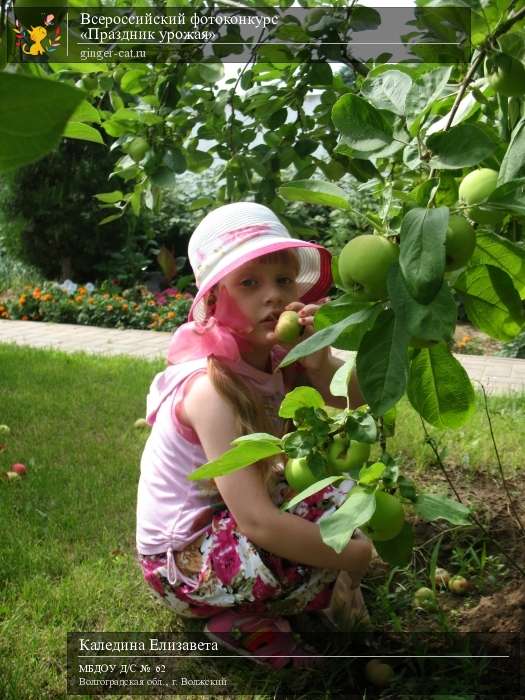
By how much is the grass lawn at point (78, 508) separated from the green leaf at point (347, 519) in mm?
965

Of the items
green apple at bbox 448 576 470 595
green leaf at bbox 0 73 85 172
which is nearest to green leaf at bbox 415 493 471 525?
green leaf at bbox 0 73 85 172

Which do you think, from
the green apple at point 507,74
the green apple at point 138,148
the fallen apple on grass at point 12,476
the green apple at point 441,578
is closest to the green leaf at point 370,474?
the green apple at point 507,74

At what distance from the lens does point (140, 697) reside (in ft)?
5.24

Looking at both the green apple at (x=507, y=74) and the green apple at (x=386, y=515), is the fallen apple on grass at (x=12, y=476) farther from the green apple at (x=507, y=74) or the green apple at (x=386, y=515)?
the green apple at (x=507, y=74)

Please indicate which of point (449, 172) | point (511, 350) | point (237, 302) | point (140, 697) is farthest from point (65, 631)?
point (511, 350)

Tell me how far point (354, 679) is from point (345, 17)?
4.83 ft

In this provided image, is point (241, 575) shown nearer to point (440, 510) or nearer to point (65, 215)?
point (440, 510)

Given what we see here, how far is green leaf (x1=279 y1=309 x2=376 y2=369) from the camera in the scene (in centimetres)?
73

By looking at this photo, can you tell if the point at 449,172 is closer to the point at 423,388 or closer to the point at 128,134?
the point at 423,388

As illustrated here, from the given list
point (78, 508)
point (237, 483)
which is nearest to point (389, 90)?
point (237, 483)

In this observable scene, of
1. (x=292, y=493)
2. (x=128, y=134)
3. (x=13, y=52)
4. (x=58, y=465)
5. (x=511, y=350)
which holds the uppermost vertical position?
(x=13, y=52)

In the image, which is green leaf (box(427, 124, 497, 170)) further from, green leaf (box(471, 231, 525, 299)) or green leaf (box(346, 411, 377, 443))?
green leaf (box(346, 411, 377, 443))

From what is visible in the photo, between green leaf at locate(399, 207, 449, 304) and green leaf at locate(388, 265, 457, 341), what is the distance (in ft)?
0.09

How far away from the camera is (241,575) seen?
5.50ft
